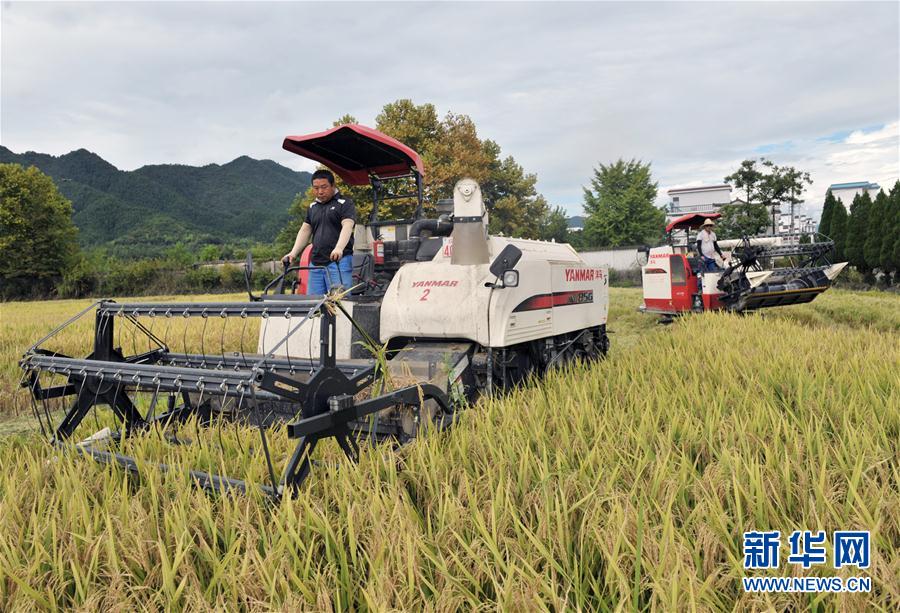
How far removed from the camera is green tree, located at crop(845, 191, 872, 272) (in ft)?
76.6

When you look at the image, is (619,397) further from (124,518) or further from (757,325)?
(757,325)

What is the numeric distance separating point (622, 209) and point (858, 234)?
651 inches

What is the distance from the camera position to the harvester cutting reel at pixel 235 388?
7.62 feet

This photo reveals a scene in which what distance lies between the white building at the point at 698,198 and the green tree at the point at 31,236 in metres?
69.0

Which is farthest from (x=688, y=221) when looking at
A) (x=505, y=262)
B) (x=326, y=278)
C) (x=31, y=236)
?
(x=31, y=236)

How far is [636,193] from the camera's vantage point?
38.9 metres

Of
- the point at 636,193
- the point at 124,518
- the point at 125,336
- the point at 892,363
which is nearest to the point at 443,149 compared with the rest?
the point at 636,193

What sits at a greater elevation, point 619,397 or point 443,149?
point 443,149

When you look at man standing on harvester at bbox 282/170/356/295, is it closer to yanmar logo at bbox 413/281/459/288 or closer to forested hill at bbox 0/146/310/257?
yanmar logo at bbox 413/281/459/288

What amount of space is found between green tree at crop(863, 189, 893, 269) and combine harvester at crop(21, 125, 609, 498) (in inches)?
889

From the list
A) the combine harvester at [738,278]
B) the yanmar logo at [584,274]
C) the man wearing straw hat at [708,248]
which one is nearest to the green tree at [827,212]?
the combine harvester at [738,278]

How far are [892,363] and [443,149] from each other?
24.8m

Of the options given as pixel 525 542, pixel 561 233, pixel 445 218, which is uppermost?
pixel 561 233

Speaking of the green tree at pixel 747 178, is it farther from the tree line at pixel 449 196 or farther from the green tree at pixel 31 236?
the green tree at pixel 31 236
